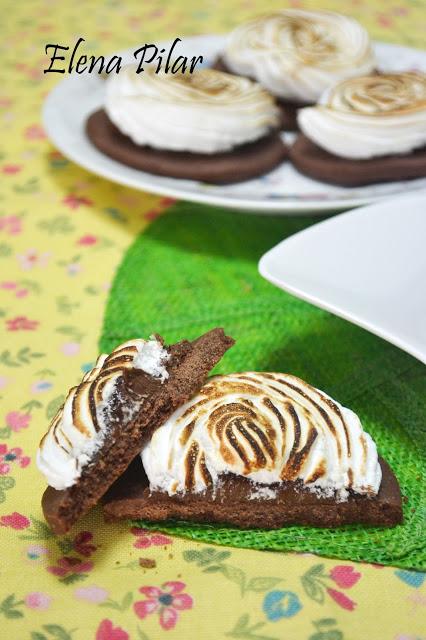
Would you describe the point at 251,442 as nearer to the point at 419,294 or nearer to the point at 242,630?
the point at 242,630

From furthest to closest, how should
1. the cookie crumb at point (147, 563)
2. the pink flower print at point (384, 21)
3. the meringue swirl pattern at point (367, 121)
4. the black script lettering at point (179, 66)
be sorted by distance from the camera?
the pink flower print at point (384, 21) → the black script lettering at point (179, 66) → the meringue swirl pattern at point (367, 121) → the cookie crumb at point (147, 563)

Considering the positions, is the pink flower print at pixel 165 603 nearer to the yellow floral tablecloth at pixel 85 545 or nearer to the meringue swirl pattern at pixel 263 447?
the yellow floral tablecloth at pixel 85 545

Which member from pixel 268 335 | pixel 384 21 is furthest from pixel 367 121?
pixel 384 21

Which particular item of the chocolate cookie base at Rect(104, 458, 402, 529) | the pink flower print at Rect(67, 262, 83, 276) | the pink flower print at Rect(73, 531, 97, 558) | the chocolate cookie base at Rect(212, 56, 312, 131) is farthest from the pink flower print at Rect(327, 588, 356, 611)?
the chocolate cookie base at Rect(212, 56, 312, 131)

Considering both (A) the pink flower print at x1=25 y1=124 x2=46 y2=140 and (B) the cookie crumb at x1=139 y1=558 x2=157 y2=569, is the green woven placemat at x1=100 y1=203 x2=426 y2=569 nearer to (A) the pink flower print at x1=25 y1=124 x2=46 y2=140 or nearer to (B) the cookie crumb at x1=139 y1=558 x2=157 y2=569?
(B) the cookie crumb at x1=139 y1=558 x2=157 y2=569

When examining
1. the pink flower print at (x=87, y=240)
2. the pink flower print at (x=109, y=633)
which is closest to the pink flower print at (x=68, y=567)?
the pink flower print at (x=109, y=633)

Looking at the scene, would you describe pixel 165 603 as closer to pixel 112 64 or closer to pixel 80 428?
pixel 80 428

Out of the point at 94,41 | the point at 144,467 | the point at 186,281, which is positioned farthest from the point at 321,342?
the point at 94,41
